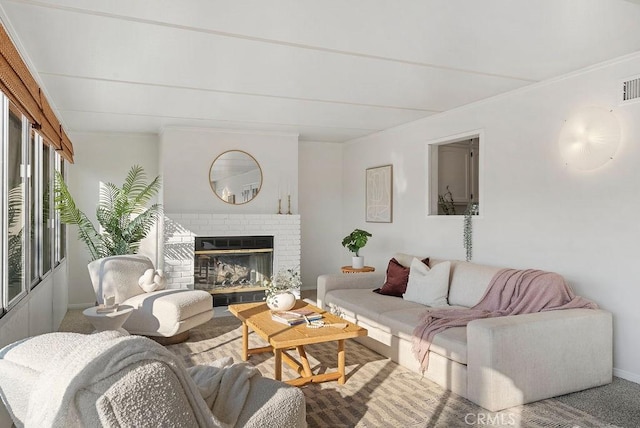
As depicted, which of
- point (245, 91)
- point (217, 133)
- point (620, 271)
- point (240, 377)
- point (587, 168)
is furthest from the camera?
point (217, 133)

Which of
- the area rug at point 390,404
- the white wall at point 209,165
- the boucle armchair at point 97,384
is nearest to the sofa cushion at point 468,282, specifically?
the area rug at point 390,404

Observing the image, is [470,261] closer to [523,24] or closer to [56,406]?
[523,24]

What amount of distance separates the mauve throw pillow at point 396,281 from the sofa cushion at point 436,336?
23.2 inches

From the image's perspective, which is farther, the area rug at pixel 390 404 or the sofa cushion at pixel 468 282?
the sofa cushion at pixel 468 282

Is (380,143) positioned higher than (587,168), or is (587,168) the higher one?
(380,143)

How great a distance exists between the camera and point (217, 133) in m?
6.31

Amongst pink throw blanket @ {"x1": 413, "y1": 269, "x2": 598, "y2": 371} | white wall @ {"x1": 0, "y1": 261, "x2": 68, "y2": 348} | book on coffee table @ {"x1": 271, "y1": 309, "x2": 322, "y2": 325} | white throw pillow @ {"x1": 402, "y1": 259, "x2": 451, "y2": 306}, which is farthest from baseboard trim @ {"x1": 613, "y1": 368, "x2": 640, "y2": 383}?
white wall @ {"x1": 0, "y1": 261, "x2": 68, "y2": 348}

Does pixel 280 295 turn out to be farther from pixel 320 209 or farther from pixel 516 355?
pixel 320 209

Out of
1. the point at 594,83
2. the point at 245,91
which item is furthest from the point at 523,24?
the point at 245,91

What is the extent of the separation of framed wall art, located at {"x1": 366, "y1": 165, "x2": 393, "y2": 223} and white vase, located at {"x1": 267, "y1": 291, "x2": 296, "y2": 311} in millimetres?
2770

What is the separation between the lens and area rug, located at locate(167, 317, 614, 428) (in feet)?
9.38

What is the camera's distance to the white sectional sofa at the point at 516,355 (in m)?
3.02

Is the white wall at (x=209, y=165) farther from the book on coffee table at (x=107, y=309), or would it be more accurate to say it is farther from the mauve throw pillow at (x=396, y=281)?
the book on coffee table at (x=107, y=309)

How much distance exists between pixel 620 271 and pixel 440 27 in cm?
229
